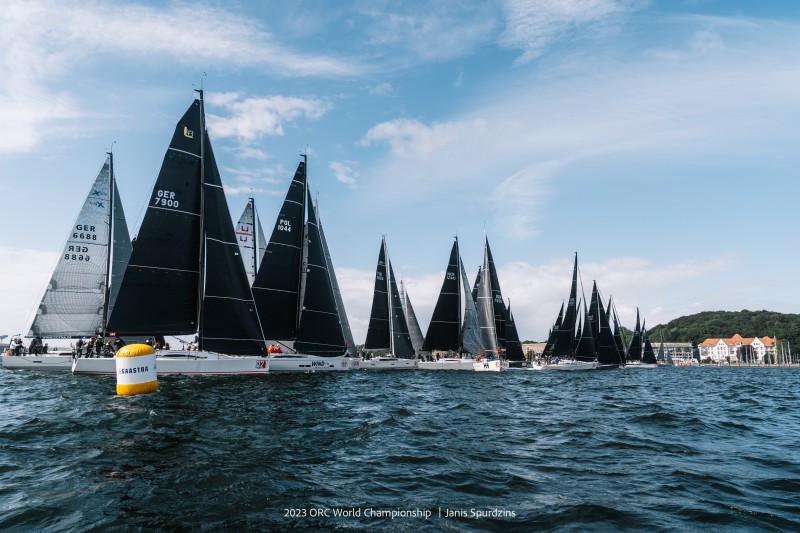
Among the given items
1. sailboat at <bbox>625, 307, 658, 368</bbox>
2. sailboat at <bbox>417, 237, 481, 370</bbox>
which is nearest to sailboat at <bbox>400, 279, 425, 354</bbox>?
sailboat at <bbox>417, 237, 481, 370</bbox>

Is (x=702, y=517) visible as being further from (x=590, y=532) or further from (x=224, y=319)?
(x=224, y=319)

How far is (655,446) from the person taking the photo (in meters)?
11.5

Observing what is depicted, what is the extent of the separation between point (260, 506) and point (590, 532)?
443 cm

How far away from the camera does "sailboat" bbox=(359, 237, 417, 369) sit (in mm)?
53656

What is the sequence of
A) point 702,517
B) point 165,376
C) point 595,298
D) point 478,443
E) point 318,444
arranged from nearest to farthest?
point 702,517 → point 318,444 → point 478,443 → point 165,376 → point 595,298

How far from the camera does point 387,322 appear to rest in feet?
178

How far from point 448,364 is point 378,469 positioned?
45.5m

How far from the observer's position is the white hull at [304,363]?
112 feet

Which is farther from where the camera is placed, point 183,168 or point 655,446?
point 183,168

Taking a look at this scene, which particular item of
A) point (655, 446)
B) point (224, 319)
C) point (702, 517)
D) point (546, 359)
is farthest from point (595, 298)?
point (702, 517)

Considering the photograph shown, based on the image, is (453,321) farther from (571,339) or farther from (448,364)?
(571,339)

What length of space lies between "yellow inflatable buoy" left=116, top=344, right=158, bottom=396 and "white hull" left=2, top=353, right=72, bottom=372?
886 inches

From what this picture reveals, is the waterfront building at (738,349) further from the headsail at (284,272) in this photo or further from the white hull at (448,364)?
the headsail at (284,272)

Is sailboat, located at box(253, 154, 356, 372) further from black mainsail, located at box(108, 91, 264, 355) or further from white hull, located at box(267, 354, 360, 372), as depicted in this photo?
black mainsail, located at box(108, 91, 264, 355)
